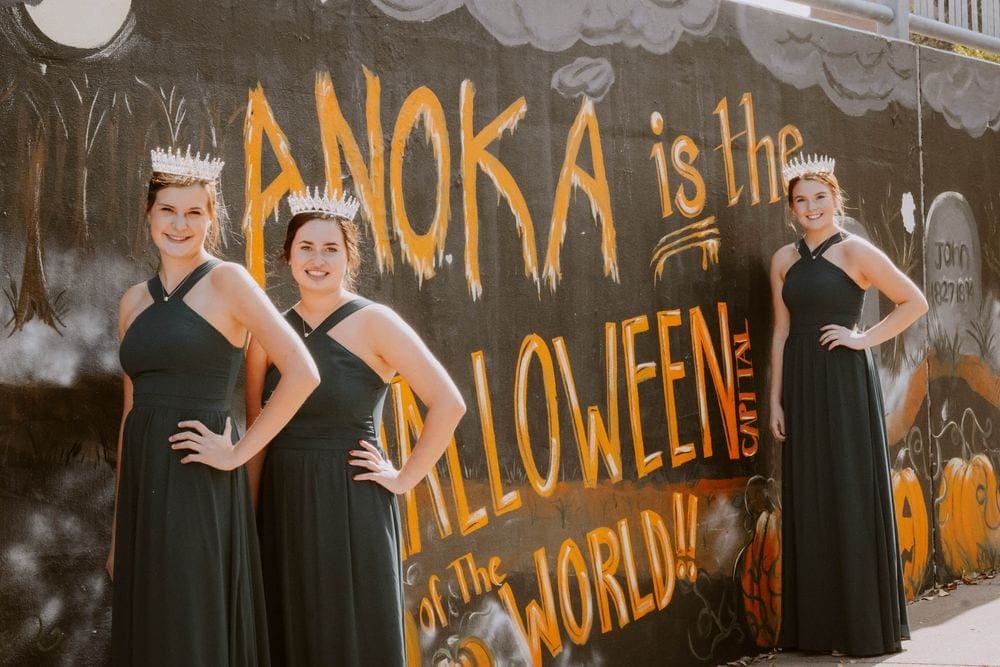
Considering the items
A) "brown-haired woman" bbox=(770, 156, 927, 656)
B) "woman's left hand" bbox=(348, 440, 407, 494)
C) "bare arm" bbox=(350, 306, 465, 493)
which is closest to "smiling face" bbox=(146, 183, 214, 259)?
"bare arm" bbox=(350, 306, 465, 493)

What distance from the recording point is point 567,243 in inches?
224

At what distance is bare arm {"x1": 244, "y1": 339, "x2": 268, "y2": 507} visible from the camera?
402 cm

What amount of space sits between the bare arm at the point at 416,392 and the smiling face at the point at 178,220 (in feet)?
1.99

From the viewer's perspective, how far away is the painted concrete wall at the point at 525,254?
13.1 feet

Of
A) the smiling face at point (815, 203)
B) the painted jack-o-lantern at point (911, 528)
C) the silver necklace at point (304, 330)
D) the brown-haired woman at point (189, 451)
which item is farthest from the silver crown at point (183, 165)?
the painted jack-o-lantern at point (911, 528)

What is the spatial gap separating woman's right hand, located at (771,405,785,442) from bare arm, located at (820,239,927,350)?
1.35ft

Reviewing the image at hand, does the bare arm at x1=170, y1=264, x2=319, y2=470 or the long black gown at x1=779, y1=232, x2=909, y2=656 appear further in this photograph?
the long black gown at x1=779, y1=232, x2=909, y2=656

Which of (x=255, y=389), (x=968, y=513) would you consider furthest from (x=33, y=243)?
(x=968, y=513)

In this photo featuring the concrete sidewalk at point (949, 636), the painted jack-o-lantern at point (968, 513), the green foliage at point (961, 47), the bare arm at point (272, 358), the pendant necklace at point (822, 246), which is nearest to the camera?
the bare arm at point (272, 358)

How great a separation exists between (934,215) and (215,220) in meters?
5.15

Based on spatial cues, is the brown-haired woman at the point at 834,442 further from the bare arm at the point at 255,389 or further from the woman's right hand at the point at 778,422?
the bare arm at the point at 255,389

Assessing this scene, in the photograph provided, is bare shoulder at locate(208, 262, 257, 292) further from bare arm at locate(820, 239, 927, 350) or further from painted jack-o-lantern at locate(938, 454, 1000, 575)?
painted jack-o-lantern at locate(938, 454, 1000, 575)

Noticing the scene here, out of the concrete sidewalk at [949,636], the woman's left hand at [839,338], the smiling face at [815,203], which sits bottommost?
the concrete sidewalk at [949,636]

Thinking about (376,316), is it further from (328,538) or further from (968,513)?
(968,513)
